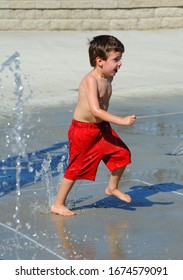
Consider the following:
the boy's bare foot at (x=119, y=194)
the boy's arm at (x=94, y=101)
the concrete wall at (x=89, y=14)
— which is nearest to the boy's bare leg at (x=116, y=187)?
the boy's bare foot at (x=119, y=194)

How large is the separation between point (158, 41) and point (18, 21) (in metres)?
2.84

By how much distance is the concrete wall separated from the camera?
1717cm

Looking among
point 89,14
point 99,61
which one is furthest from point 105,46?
point 89,14

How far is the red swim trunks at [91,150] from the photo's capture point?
6875mm

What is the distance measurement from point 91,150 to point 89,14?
11.2 metres

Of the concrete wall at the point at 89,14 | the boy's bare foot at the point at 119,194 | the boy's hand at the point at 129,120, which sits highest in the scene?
the boy's hand at the point at 129,120

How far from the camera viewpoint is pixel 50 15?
17453 millimetres

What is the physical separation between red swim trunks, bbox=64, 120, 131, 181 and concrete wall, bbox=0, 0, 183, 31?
34.1 ft

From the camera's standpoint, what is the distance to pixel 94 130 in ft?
22.6

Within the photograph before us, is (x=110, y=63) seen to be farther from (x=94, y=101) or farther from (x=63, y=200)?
(x=63, y=200)

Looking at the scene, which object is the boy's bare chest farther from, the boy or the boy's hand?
the boy's hand

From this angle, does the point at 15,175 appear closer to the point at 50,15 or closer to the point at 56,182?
the point at 56,182

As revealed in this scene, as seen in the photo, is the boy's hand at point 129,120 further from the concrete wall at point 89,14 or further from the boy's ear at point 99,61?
the concrete wall at point 89,14
